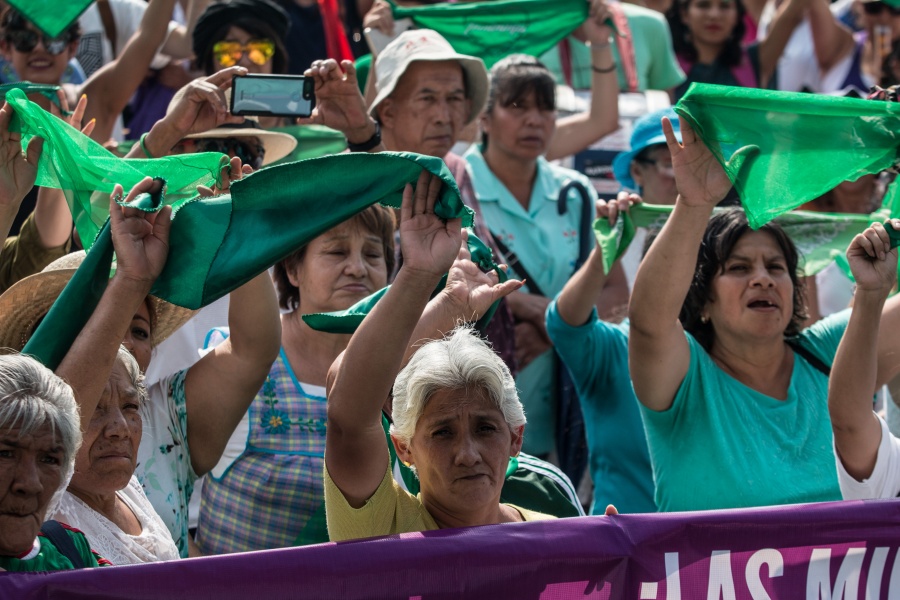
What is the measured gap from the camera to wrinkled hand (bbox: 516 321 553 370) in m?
5.23

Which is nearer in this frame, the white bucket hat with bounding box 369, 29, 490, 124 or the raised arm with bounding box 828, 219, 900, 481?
the raised arm with bounding box 828, 219, 900, 481

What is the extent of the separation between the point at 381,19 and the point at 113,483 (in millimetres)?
3153

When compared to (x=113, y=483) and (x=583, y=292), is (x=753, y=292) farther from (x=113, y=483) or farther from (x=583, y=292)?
(x=113, y=483)

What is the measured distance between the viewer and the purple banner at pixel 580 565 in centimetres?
258

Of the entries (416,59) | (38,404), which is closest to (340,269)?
(416,59)

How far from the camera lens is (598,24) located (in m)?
6.16

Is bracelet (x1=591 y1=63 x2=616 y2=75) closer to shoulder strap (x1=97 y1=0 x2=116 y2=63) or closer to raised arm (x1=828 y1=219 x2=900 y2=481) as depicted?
shoulder strap (x1=97 y1=0 x2=116 y2=63)

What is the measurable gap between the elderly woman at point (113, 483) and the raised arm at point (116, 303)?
0.21m

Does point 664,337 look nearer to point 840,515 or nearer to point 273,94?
point 840,515

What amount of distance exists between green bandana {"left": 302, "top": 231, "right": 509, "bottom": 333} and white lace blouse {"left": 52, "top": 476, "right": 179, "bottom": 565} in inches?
25.1

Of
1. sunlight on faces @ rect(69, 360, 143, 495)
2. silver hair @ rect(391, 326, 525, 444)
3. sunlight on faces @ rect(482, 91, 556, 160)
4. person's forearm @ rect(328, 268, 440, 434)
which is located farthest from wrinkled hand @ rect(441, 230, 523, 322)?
sunlight on faces @ rect(482, 91, 556, 160)

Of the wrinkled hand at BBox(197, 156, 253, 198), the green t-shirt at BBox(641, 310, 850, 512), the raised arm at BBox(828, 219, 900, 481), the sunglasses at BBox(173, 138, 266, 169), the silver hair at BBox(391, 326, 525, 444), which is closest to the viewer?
the silver hair at BBox(391, 326, 525, 444)

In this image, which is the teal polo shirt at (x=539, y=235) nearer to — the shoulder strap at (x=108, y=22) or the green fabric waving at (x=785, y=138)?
the green fabric waving at (x=785, y=138)

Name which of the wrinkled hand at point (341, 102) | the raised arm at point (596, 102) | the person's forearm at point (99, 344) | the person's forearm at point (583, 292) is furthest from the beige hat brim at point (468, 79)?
the person's forearm at point (99, 344)
